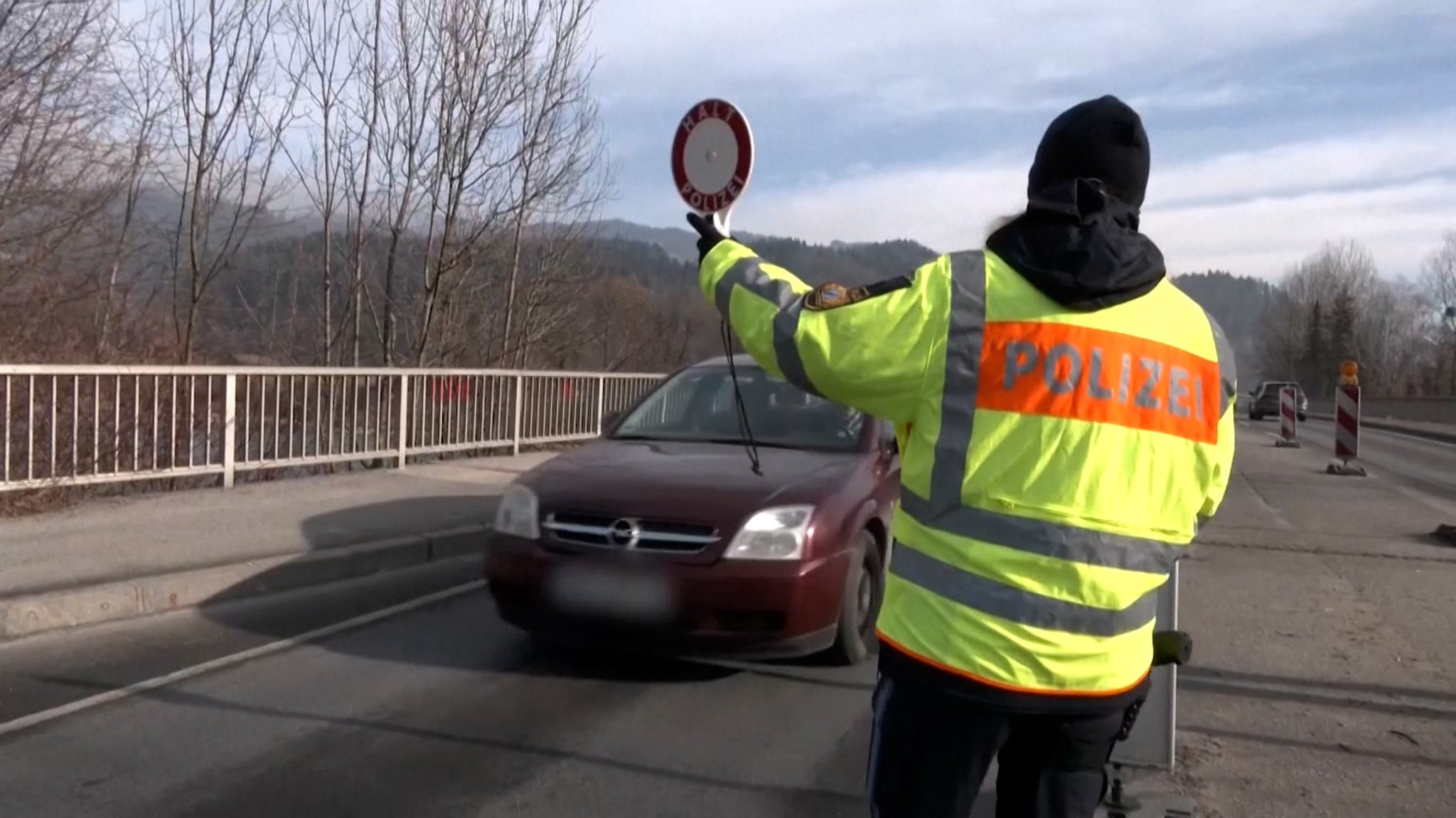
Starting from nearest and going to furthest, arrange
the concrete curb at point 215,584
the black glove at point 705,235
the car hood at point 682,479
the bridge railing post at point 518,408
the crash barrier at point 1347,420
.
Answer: the black glove at point 705,235 < the car hood at point 682,479 < the concrete curb at point 215,584 < the bridge railing post at point 518,408 < the crash barrier at point 1347,420

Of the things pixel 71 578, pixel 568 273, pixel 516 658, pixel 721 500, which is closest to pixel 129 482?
pixel 71 578

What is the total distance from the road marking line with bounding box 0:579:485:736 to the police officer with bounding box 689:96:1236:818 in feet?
13.5

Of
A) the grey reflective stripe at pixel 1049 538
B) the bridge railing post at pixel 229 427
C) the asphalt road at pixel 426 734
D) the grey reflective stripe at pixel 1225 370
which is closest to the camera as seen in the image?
the grey reflective stripe at pixel 1049 538

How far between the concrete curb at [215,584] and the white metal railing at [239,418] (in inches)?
76.2

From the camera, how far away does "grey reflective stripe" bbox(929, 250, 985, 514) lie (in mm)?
2088

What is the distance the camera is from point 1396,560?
10.5 metres

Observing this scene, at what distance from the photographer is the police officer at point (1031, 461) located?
205 cm

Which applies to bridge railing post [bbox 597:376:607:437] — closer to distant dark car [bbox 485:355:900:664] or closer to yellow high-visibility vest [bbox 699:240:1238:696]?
distant dark car [bbox 485:355:900:664]

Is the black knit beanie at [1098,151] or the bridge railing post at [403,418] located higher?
the black knit beanie at [1098,151]

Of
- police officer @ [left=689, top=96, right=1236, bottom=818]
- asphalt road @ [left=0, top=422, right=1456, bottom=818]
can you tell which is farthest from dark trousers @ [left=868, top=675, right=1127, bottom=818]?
asphalt road @ [left=0, top=422, right=1456, bottom=818]

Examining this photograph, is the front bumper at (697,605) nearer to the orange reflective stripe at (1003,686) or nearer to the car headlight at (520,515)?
the car headlight at (520,515)

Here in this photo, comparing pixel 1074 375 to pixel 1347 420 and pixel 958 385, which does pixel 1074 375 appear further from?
pixel 1347 420

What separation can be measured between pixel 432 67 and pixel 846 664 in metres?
13.9

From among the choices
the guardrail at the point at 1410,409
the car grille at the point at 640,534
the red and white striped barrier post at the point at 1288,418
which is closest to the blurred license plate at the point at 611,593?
the car grille at the point at 640,534
